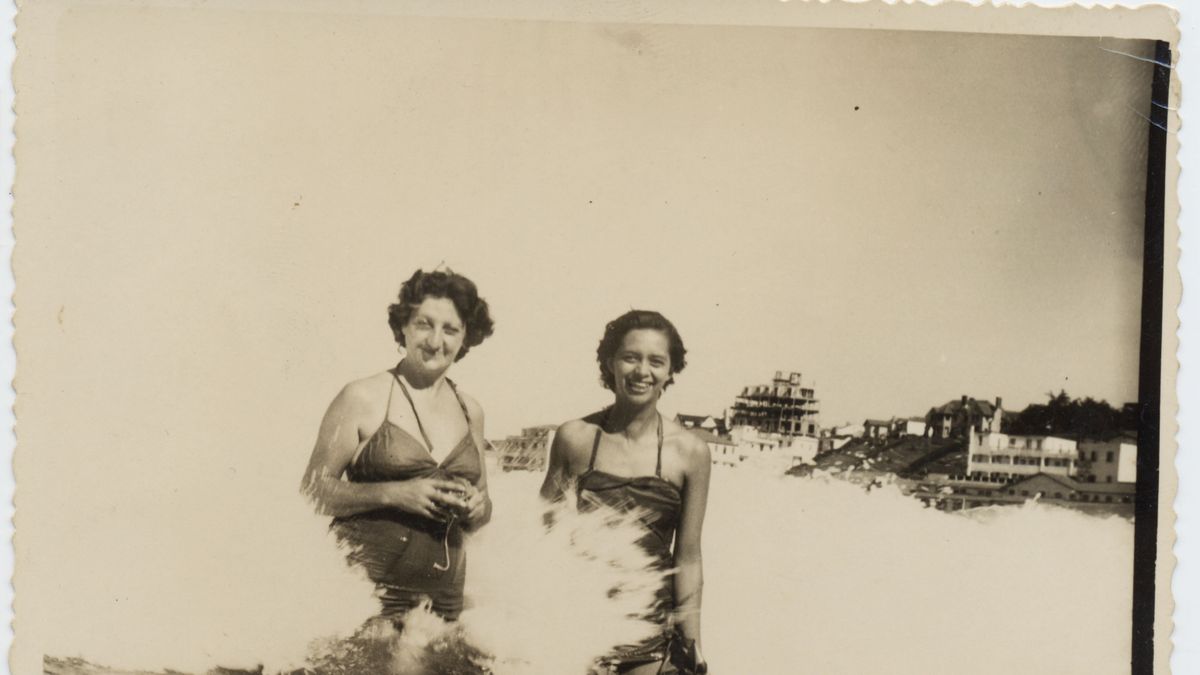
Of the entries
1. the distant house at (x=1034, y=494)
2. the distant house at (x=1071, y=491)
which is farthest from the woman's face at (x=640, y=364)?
the distant house at (x=1071, y=491)

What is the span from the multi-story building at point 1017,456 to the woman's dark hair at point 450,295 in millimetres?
1012

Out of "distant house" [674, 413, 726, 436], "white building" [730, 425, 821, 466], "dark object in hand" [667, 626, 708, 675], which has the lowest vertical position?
"dark object in hand" [667, 626, 708, 675]

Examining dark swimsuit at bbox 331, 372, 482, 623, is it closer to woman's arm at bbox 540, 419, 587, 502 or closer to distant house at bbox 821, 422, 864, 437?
woman's arm at bbox 540, 419, 587, 502

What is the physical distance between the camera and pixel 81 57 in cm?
196

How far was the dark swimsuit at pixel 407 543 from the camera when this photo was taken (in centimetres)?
191

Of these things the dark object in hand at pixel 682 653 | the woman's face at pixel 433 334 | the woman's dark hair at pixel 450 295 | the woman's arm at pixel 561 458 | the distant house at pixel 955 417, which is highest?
the woman's dark hair at pixel 450 295

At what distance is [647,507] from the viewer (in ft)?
6.29

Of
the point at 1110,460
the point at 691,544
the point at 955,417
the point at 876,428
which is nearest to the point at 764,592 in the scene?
the point at 691,544

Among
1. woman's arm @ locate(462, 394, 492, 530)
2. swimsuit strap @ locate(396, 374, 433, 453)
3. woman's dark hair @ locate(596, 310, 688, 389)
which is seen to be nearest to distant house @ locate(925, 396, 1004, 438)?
woman's dark hair @ locate(596, 310, 688, 389)

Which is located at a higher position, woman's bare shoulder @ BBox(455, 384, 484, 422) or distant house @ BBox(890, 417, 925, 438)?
distant house @ BBox(890, 417, 925, 438)

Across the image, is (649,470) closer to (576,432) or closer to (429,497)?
(576,432)

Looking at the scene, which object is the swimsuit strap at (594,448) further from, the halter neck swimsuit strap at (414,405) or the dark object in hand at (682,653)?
the dark object in hand at (682,653)

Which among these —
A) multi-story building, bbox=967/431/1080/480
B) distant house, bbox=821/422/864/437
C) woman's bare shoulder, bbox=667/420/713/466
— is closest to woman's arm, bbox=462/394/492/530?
woman's bare shoulder, bbox=667/420/713/466

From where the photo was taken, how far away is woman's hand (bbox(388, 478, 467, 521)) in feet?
6.24
